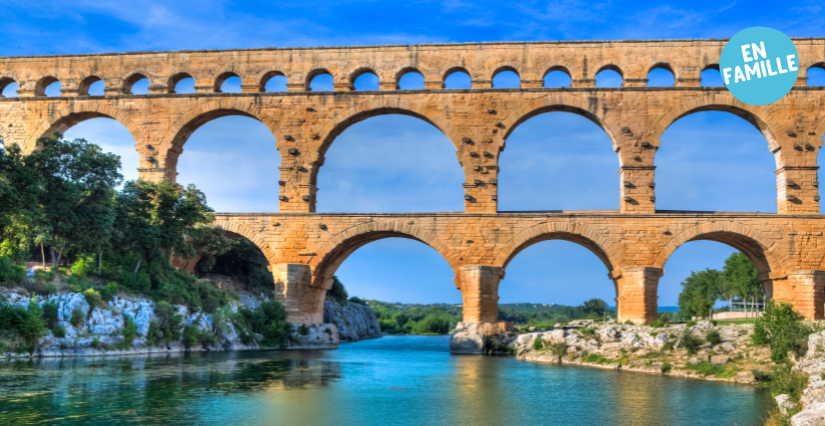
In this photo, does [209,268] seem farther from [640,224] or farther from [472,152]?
[640,224]

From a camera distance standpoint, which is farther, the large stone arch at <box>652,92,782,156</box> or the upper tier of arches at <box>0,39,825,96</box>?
the upper tier of arches at <box>0,39,825,96</box>

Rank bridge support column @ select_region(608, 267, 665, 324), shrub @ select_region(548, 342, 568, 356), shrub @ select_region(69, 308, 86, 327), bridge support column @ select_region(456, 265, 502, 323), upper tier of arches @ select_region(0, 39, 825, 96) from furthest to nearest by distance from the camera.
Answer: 1. upper tier of arches @ select_region(0, 39, 825, 96)
2. bridge support column @ select_region(456, 265, 502, 323)
3. bridge support column @ select_region(608, 267, 665, 324)
4. shrub @ select_region(548, 342, 568, 356)
5. shrub @ select_region(69, 308, 86, 327)

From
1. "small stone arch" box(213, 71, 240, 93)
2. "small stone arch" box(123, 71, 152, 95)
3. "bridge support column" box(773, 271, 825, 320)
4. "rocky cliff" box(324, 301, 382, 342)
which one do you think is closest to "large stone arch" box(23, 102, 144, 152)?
"small stone arch" box(123, 71, 152, 95)

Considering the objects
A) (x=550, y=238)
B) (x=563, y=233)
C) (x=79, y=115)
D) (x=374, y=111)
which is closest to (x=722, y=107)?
(x=563, y=233)

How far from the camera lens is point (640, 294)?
23188 mm

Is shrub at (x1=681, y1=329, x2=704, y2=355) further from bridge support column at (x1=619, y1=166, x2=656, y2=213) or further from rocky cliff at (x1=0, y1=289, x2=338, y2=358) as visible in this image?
rocky cliff at (x1=0, y1=289, x2=338, y2=358)

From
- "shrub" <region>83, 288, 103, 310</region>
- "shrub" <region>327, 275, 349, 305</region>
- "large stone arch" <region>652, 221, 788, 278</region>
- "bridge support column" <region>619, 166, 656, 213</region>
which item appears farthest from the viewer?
"shrub" <region>327, 275, 349, 305</region>

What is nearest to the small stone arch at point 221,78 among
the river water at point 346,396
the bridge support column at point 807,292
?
the river water at point 346,396

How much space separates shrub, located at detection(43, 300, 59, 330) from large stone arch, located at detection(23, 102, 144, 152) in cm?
1077

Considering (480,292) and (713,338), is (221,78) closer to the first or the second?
(480,292)

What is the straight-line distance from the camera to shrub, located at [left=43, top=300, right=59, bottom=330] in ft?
57.1

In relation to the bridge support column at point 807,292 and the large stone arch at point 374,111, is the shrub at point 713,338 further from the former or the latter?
the large stone arch at point 374,111

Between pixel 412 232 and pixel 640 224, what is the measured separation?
8.67 meters

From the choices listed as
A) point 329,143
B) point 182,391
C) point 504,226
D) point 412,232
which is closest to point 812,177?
point 504,226
